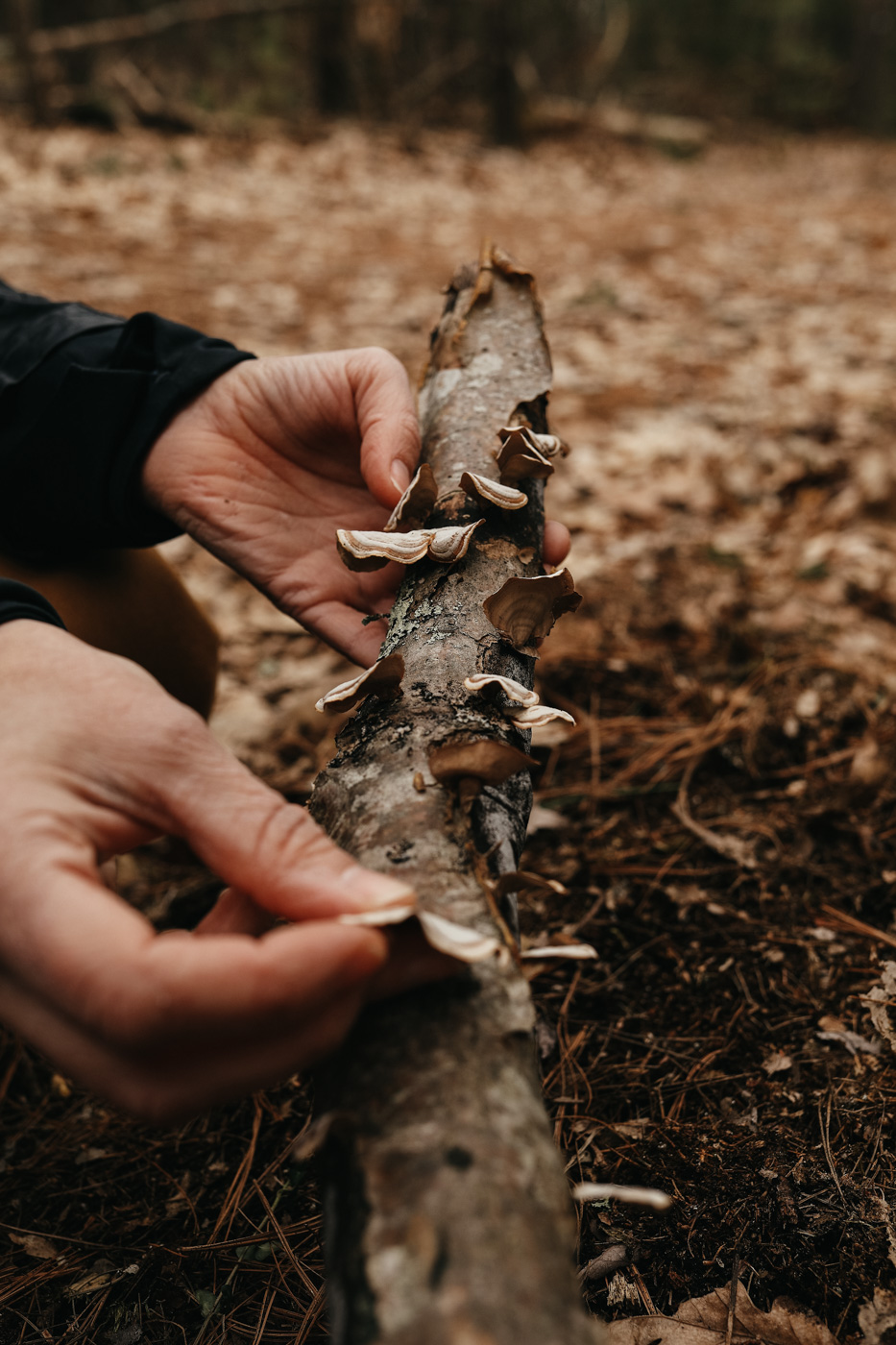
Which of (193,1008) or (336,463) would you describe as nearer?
(193,1008)

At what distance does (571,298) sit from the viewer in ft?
22.1

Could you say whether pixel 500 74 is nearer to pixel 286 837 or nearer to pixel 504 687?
pixel 504 687

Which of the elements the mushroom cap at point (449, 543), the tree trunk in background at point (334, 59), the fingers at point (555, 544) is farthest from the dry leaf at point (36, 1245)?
the tree trunk in background at point (334, 59)

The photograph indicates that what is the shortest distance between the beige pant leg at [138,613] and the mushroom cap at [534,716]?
4.38ft

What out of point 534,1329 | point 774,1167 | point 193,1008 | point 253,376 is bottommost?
point 774,1167

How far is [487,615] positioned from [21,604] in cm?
85

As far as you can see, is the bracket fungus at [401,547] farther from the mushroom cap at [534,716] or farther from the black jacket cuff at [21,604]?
the black jacket cuff at [21,604]

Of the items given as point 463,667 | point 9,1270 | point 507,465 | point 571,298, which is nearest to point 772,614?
point 507,465

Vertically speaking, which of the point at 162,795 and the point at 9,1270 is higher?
the point at 162,795

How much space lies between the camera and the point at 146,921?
36.9 inches

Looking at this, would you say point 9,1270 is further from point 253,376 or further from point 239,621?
point 239,621

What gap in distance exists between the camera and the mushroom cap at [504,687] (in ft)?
4.50

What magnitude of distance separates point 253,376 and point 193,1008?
182cm

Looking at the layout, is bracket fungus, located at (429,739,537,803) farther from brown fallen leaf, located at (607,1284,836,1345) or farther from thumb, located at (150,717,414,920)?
brown fallen leaf, located at (607,1284,836,1345)
